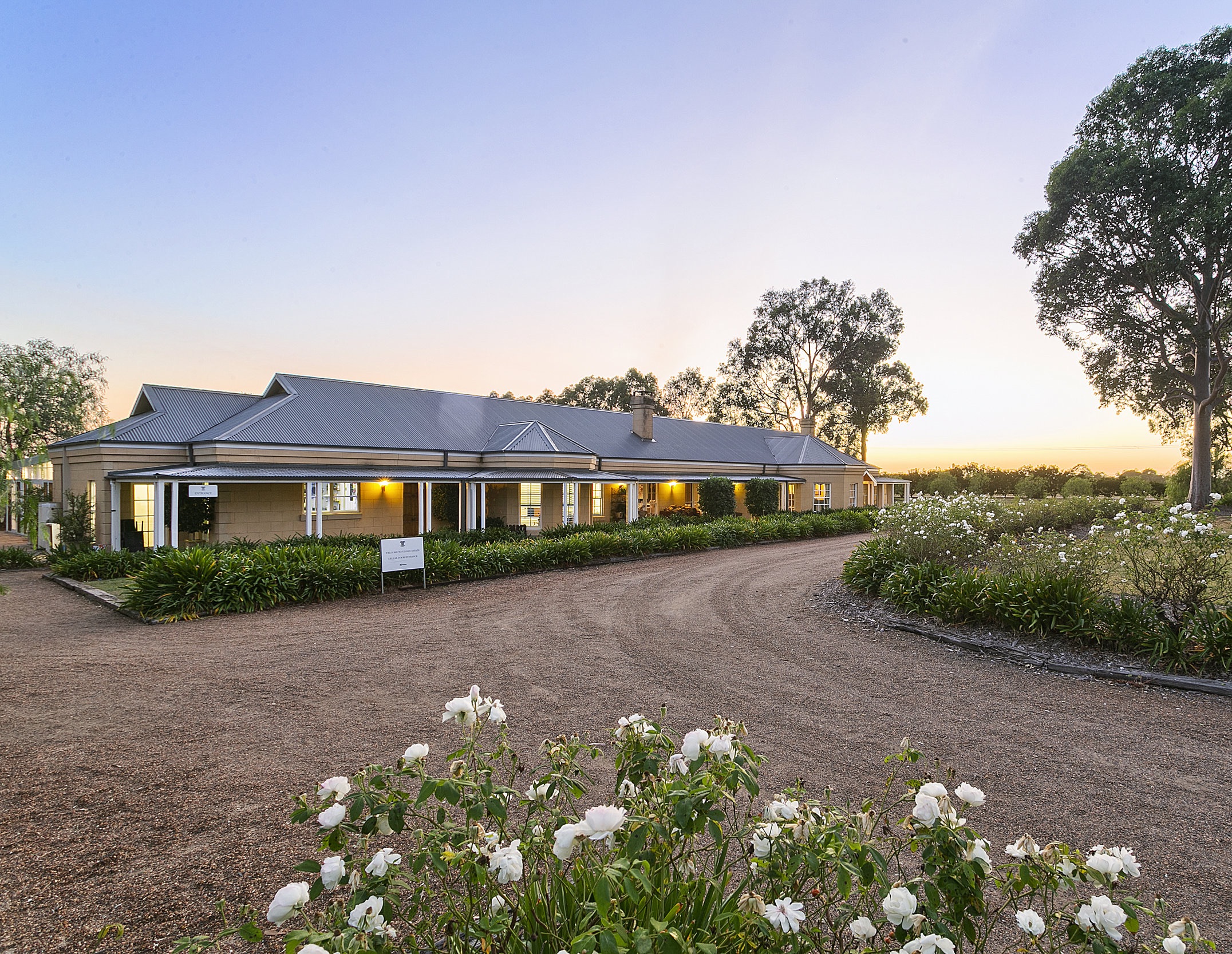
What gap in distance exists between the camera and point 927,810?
1.52 metres

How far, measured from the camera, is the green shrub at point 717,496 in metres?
24.5

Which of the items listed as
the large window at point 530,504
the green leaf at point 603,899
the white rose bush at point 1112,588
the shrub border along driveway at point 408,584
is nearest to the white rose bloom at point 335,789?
the green leaf at point 603,899

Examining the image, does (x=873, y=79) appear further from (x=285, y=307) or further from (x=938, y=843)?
(x=285, y=307)

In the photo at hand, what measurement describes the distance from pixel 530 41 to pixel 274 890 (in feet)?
43.7

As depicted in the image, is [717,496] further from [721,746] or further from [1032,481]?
[1032,481]

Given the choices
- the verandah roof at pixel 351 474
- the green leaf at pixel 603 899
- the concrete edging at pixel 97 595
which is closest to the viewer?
the green leaf at pixel 603 899

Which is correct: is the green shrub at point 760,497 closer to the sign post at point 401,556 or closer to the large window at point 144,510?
the sign post at point 401,556

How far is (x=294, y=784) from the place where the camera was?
152 inches

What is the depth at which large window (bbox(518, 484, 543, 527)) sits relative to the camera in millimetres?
21703

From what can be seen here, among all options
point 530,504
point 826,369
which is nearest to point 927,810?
point 530,504

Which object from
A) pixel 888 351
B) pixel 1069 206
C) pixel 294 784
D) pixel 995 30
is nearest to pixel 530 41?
pixel 995 30

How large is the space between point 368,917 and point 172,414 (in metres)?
21.7

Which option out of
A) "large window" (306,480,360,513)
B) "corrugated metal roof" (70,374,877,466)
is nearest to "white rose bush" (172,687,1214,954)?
"corrugated metal roof" (70,374,877,466)

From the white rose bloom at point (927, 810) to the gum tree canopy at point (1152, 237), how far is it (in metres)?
27.4
